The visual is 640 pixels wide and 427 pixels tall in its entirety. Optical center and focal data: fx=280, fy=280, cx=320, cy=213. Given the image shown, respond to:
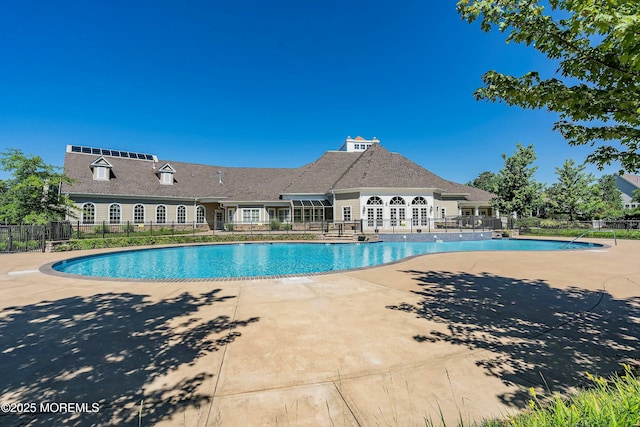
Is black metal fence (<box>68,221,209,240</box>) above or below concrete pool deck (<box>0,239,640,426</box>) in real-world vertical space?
above

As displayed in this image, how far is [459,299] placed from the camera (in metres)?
6.21

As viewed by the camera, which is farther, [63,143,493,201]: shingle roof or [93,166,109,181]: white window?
[93,166,109,181]: white window

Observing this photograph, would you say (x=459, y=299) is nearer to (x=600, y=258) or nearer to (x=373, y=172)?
(x=600, y=258)

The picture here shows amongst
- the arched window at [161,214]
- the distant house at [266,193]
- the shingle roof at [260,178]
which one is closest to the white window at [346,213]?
the distant house at [266,193]

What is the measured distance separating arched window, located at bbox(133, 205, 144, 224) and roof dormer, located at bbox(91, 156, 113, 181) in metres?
4.11

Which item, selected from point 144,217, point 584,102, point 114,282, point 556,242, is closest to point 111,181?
point 144,217

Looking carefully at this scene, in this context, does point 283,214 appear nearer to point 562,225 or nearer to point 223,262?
point 223,262

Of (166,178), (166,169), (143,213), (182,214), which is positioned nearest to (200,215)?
(182,214)

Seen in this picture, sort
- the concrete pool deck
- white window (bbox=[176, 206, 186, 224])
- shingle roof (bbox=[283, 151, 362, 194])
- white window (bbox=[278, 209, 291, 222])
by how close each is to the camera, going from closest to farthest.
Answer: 1. the concrete pool deck
2. shingle roof (bbox=[283, 151, 362, 194])
3. white window (bbox=[176, 206, 186, 224])
4. white window (bbox=[278, 209, 291, 222])

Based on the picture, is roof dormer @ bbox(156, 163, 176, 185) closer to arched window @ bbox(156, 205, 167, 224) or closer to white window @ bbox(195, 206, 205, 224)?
arched window @ bbox(156, 205, 167, 224)

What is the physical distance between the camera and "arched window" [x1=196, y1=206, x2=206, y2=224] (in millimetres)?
31969

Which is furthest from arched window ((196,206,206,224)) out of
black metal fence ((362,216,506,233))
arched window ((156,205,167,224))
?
black metal fence ((362,216,506,233))

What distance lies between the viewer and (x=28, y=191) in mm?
17688

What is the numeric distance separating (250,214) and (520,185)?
28.9 metres
